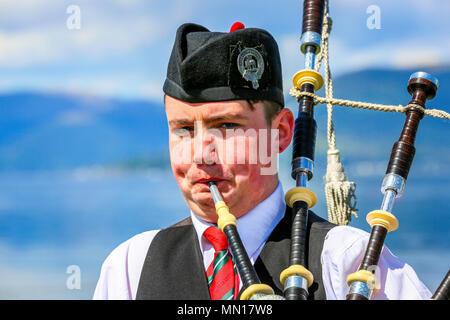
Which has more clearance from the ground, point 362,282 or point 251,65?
point 251,65

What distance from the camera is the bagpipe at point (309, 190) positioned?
8.64 ft

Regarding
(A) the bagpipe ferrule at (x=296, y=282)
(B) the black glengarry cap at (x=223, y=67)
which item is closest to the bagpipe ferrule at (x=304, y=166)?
(B) the black glengarry cap at (x=223, y=67)

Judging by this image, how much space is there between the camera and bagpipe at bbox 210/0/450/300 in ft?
8.64

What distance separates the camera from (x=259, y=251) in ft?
9.77

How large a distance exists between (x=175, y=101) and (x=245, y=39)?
41cm

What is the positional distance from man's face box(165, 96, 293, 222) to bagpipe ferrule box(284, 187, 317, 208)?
0.38 ft

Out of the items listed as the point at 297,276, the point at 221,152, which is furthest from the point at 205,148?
the point at 297,276

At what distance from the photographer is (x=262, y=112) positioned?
2.99 meters

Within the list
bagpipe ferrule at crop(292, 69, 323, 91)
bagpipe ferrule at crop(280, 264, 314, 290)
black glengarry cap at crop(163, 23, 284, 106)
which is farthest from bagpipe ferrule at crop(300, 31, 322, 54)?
bagpipe ferrule at crop(280, 264, 314, 290)

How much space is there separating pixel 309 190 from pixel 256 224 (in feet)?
0.97

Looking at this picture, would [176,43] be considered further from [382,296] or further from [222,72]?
[382,296]

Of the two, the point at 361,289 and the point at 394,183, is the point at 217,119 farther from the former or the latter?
the point at 361,289
